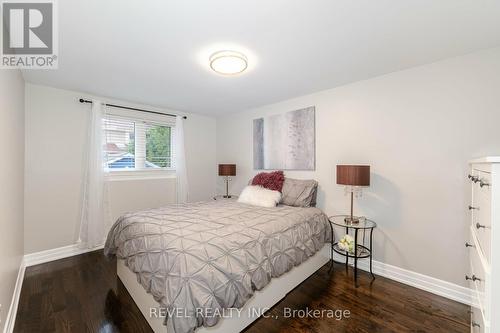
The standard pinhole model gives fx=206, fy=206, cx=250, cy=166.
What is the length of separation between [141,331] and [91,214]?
212 centimetres

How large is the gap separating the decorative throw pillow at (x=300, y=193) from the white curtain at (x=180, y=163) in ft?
6.47

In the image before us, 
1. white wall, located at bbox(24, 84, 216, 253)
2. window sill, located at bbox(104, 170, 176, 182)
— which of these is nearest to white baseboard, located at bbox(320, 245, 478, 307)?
window sill, located at bbox(104, 170, 176, 182)

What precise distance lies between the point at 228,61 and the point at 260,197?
1.82m

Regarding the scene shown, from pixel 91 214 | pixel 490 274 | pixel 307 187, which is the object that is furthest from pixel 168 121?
pixel 490 274

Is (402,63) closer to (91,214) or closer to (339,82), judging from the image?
(339,82)

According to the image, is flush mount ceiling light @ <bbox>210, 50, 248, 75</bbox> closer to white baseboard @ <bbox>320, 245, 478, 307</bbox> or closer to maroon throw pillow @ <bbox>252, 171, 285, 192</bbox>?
maroon throw pillow @ <bbox>252, 171, 285, 192</bbox>

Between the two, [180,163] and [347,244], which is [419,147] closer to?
[347,244]

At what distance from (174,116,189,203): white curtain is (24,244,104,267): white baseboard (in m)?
1.50

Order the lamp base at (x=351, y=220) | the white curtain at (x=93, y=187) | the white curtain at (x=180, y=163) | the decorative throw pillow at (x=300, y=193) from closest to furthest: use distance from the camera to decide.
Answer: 1. the lamp base at (x=351, y=220)
2. the decorative throw pillow at (x=300, y=193)
3. the white curtain at (x=93, y=187)
4. the white curtain at (x=180, y=163)

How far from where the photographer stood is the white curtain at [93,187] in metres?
2.98

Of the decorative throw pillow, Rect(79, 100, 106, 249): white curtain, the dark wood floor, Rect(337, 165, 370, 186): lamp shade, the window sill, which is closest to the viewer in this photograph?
Answer: the dark wood floor

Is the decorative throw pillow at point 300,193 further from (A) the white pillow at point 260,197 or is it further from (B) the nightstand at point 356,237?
(B) the nightstand at point 356,237

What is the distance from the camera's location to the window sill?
3305 mm

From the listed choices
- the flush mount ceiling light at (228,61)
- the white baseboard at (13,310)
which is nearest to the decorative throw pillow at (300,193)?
the flush mount ceiling light at (228,61)
